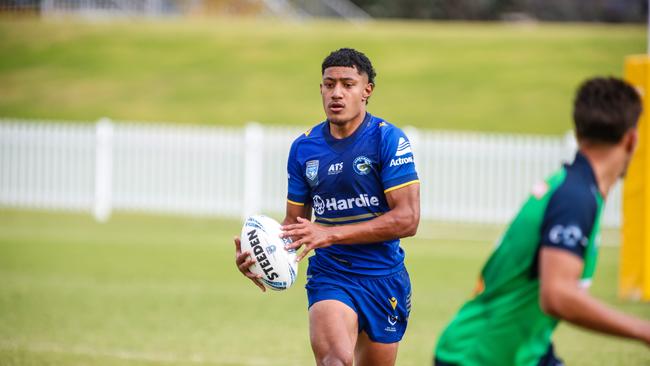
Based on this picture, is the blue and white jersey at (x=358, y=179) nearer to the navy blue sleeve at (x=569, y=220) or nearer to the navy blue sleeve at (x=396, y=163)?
the navy blue sleeve at (x=396, y=163)

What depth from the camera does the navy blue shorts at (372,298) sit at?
20.4ft

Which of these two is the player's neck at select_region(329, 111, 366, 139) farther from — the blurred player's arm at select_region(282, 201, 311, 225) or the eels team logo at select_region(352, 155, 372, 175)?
the blurred player's arm at select_region(282, 201, 311, 225)

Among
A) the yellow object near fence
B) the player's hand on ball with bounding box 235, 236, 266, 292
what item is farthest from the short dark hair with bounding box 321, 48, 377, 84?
the yellow object near fence

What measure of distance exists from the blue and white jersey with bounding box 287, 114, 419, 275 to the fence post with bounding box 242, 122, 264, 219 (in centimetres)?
1634

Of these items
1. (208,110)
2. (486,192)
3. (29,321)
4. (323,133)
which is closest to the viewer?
(323,133)

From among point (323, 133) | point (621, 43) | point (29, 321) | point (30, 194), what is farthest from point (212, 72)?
Answer: point (323, 133)

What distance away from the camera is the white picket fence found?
73.3ft

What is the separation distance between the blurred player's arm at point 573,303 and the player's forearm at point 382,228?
2133mm

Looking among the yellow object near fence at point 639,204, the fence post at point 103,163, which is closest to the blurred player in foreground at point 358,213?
the yellow object near fence at point 639,204

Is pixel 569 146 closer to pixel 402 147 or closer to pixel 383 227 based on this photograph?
pixel 402 147

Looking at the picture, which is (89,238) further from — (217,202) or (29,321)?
(29,321)

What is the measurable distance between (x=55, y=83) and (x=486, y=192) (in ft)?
55.6

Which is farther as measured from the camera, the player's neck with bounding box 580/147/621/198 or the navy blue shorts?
the navy blue shorts

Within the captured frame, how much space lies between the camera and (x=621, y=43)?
34188 millimetres
